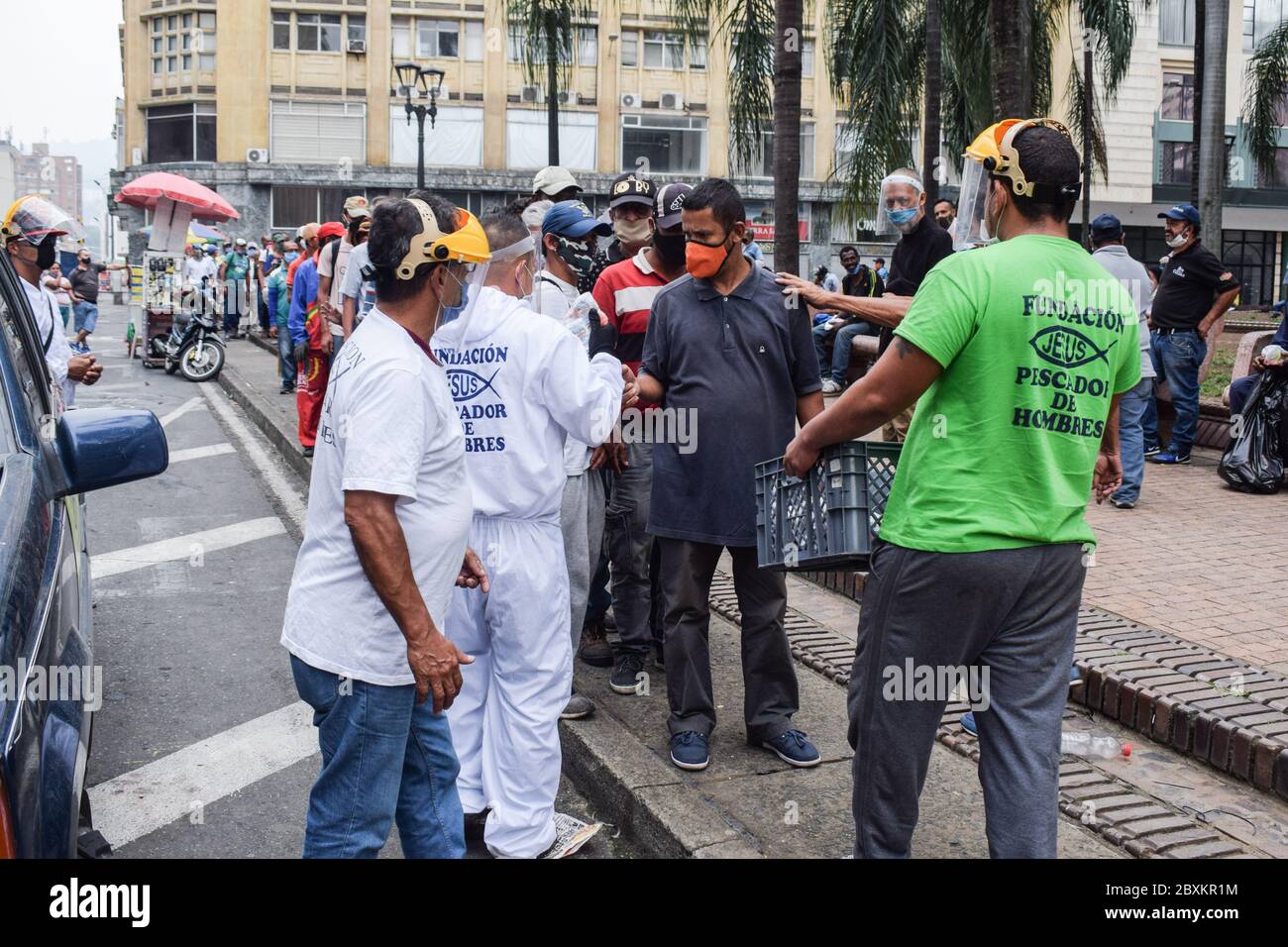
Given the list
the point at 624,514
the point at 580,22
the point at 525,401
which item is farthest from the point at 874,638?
the point at 580,22

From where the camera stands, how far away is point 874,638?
3.24 meters

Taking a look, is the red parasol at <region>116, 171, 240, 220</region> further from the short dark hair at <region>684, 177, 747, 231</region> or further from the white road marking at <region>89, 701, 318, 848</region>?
the short dark hair at <region>684, 177, 747, 231</region>

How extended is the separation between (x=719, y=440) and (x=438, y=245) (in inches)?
69.7

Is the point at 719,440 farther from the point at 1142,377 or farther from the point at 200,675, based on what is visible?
the point at 1142,377

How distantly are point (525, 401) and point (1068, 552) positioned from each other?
5.65 feet

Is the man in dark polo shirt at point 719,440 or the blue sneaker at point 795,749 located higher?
the man in dark polo shirt at point 719,440

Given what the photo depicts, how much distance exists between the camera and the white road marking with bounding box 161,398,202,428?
48.0 ft

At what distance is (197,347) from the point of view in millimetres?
18531

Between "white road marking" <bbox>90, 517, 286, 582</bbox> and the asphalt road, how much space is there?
1 cm

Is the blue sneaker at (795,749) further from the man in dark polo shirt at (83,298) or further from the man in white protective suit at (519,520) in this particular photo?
the man in dark polo shirt at (83,298)

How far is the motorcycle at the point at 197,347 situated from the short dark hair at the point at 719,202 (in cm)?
1530

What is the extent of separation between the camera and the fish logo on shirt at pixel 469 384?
13.1 ft

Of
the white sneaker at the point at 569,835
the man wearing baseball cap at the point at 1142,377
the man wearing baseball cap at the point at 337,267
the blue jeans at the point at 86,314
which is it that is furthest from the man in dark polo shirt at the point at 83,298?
the white sneaker at the point at 569,835
